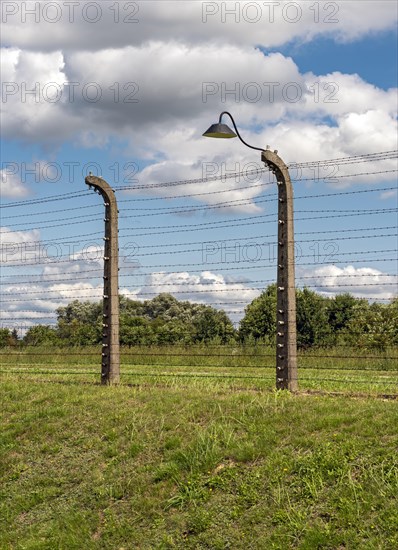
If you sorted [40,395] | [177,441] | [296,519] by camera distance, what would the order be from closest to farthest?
[296,519] < [177,441] < [40,395]

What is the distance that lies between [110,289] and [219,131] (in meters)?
4.23

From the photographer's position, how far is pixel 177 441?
420 inches

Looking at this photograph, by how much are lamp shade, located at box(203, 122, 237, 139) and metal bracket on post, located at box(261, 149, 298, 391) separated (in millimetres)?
768

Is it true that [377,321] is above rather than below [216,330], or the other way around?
above

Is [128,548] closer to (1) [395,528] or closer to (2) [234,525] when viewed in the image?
(2) [234,525]

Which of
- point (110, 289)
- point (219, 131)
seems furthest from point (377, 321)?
point (219, 131)

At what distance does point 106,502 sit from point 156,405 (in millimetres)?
2540

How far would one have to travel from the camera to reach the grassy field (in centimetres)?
849

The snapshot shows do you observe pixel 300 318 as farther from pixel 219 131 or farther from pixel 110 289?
pixel 219 131

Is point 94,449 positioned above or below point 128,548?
above

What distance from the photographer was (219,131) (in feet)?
47.7

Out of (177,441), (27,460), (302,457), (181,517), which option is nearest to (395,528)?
(302,457)

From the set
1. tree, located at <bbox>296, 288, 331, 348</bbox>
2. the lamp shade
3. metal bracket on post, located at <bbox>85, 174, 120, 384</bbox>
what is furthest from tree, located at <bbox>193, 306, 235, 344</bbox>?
the lamp shade

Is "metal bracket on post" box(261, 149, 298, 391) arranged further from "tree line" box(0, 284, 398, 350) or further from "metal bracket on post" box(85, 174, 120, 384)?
"tree line" box(0, 284, 398, 350)
